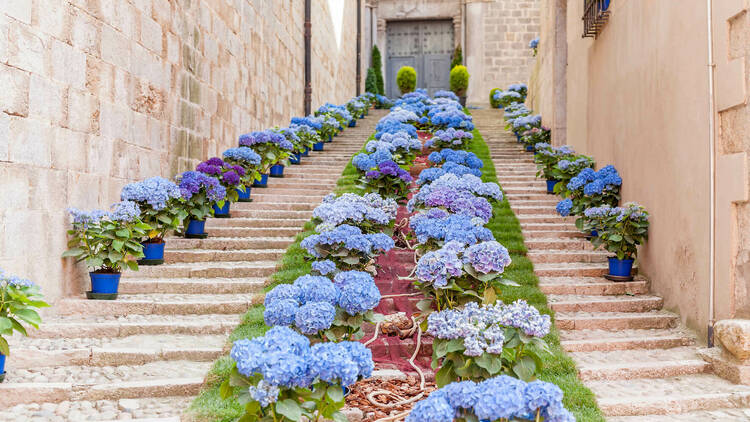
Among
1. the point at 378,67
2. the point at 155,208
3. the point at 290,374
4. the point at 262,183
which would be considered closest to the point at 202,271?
the point at 155,208

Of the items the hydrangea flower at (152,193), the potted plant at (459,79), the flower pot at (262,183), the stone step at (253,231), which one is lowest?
the stone step at (253,231)

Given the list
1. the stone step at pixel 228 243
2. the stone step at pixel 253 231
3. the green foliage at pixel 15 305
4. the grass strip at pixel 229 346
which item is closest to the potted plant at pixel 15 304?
the green foliage at pixel 15 305

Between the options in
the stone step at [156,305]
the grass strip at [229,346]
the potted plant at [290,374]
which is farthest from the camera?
the stone step at [156,305]

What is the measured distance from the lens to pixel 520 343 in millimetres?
3160

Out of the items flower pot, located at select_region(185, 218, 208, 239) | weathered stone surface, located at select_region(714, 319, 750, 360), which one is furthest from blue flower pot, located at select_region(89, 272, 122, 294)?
weathered stone surface, located at select_region(714, 319, 750, 360)

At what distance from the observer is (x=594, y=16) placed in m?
8.00

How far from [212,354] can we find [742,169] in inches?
149

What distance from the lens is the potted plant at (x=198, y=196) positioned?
654 cm

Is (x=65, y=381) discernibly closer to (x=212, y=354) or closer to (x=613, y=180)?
(x=212, y=354)

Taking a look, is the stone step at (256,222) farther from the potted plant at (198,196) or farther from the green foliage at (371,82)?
the green foliage at (371,82)

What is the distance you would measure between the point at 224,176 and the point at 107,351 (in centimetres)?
326

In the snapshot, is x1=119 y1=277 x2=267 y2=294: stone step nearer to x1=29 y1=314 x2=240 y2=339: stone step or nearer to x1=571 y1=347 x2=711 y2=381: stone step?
x1=29 y1=314 x2=240 y2=339: stone step

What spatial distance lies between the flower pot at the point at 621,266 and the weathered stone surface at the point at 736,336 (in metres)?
1.61

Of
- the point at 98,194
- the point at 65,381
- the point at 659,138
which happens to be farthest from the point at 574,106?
the point at 65,381
